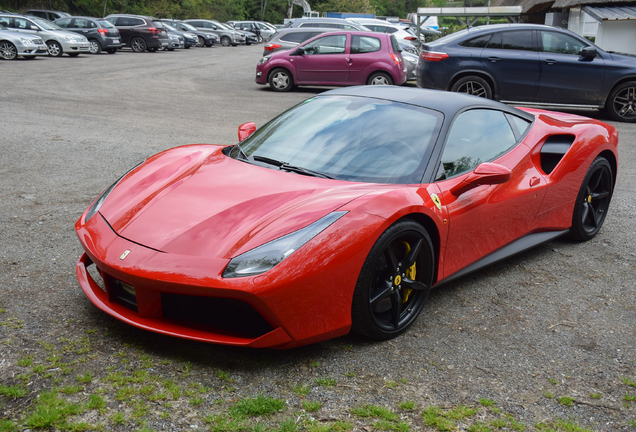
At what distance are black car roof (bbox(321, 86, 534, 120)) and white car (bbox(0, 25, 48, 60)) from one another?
18725mm

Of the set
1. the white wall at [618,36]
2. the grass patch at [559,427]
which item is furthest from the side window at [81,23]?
the grass patch at [559,427]

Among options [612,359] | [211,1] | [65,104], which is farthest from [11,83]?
[211,1]

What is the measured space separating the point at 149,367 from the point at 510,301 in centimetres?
227

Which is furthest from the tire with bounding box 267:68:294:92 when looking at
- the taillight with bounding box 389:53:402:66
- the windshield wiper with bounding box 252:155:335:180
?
the windshield wiper with bounding box 252:155:335:180

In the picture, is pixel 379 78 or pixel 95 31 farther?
pixel 95 31

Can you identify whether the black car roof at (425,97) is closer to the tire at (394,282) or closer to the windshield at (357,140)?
the windshield at (357,140)

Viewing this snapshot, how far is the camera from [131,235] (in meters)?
2.96

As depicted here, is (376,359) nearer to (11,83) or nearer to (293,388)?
(293,388)

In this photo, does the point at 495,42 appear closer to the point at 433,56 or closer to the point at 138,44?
the point at 433,56

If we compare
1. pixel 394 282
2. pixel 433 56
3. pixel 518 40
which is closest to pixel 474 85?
pixel 433 56

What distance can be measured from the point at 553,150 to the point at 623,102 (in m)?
8.13

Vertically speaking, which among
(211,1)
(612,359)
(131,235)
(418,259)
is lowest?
(612,359)

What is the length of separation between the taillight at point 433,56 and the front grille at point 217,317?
383 inches

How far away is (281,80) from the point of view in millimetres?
14844
